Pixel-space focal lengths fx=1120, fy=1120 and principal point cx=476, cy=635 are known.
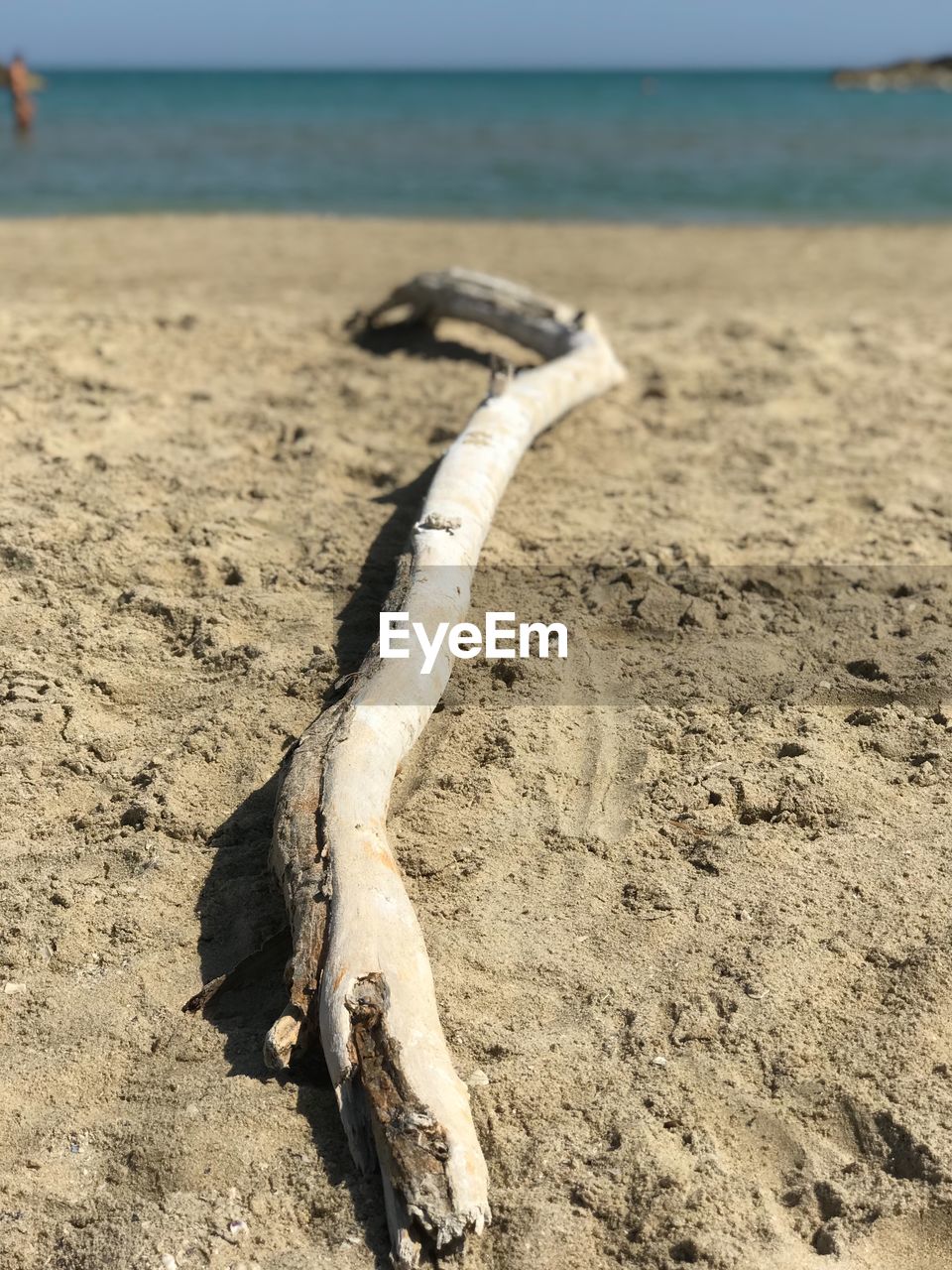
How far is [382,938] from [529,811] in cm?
70

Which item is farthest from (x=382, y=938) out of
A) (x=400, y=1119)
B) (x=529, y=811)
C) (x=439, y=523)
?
(x=439, y=523)

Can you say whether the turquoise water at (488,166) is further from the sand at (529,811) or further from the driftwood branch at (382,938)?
the driftwood branch at (382,938)

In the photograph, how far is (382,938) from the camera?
2.27 m

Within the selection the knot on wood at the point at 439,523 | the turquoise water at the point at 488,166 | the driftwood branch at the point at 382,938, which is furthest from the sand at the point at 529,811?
the turquoise water at the point at 488,166

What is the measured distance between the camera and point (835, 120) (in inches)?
1141

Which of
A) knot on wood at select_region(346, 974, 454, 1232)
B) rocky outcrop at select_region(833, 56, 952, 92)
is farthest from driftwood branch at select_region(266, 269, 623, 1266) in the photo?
rocky outcrop at select_region(833, 56, 952, 92)

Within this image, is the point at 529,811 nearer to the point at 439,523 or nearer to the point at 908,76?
the point at 439,523

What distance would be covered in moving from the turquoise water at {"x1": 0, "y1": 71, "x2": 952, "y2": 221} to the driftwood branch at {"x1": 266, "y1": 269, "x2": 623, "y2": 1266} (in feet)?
33.6

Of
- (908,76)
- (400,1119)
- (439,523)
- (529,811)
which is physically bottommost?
(908,76)

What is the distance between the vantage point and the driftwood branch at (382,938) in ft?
6.27

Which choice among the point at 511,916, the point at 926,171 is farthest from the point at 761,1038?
the point at 926,171

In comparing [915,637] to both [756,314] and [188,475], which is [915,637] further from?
[756,314]

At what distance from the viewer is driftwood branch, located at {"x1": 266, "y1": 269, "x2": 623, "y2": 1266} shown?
1910 mm

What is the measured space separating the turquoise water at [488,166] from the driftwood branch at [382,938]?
33.6ft
